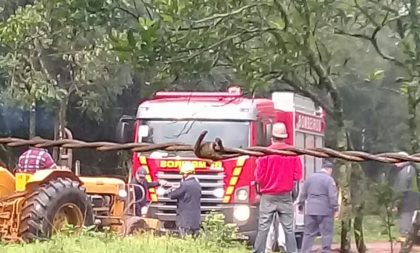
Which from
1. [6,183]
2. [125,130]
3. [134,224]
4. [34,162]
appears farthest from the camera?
[125,130]

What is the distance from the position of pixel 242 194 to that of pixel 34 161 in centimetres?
432

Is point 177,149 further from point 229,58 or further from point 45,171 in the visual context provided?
point 45,171

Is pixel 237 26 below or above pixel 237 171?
above

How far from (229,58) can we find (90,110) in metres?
15.3

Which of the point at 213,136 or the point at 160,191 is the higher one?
the point at 213,136

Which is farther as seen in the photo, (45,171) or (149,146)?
(45,171)

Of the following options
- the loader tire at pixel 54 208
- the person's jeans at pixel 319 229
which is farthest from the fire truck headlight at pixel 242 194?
the loader tire at pixel 54 208

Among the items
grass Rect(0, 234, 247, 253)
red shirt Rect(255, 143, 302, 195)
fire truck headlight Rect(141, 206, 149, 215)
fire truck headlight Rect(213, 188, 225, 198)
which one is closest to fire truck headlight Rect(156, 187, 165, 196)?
fire truck headlight Rect(141, 206, 149, 215)

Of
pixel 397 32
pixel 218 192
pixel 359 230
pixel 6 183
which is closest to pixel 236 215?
pixel 218 192

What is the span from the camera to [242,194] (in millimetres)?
13844

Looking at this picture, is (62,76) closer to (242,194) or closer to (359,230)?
(242,194)

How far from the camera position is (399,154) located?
6.47ft

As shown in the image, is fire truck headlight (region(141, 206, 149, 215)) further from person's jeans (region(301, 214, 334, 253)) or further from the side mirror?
person's jeans (region(301, 214, 334, 253))

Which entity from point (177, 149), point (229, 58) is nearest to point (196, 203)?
point (229, 58)
